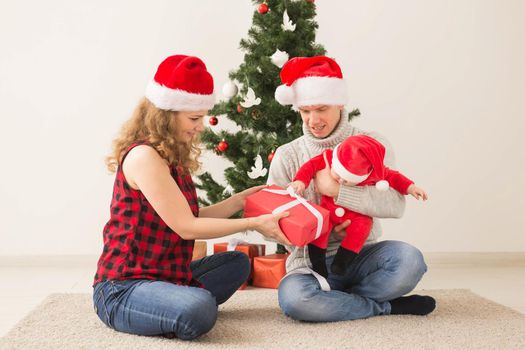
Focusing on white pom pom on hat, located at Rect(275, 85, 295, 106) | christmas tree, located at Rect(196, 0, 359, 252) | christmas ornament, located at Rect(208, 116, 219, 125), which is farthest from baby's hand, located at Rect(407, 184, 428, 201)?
christmas ornament, located at Rect(208, 116, 219, 125)

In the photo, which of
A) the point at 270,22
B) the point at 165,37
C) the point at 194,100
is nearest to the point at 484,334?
the point at 194,100

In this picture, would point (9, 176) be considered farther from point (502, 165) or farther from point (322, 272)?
point (502, 165)

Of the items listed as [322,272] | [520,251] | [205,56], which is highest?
[205,56]

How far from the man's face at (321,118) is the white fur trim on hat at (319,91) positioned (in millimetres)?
31

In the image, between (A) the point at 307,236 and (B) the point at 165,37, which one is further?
(B) the point at 165,37

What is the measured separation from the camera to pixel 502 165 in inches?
147

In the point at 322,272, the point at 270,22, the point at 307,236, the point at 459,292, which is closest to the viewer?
the point at 307,236

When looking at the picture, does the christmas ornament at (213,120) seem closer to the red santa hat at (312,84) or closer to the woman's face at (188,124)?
the red santa hat at (312,84)

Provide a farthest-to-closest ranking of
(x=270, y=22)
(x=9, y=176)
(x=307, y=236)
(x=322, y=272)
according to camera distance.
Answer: (x=9, y=176) → (x=270, y=22) → (x=322, y=272) → (x=307, y=236)

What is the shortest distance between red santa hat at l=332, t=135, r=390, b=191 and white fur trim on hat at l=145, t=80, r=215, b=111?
484mm

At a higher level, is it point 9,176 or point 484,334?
point 9,176

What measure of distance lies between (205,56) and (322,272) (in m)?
1.79

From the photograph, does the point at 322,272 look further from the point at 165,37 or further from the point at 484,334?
the point at 165,37

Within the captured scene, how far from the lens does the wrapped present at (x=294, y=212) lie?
1.99 meters
